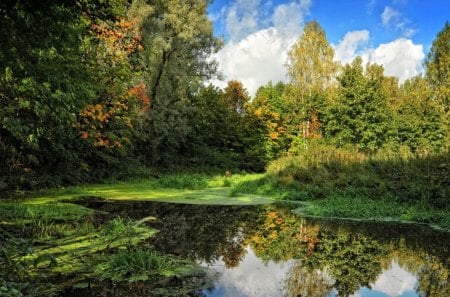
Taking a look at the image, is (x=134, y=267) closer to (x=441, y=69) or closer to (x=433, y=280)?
(x=433, y=280)

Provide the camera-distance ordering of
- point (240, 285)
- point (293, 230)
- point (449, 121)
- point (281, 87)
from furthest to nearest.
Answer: point (281, 87), point (449, 121), point (293, 230), point (240, 285)

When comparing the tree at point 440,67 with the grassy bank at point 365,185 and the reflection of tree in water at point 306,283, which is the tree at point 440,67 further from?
the reflection of tree in water at point 306,283

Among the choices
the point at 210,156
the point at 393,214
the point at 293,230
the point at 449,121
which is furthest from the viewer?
the point at 449,121

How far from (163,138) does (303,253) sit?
2483 centimetres

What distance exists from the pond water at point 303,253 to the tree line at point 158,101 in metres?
4.40

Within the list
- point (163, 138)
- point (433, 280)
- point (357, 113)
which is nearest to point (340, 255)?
point (433, 280)

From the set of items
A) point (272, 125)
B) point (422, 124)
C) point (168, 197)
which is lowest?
point (168, 197)

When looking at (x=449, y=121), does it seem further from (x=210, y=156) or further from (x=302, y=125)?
(x=210, y=156)

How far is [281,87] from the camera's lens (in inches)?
2884

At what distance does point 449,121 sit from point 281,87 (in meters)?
36.4

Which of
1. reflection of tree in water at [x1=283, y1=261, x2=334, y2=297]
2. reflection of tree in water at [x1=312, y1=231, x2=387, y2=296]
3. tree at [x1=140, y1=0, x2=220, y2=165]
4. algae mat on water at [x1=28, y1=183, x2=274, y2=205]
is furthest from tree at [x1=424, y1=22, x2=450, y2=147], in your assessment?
reflection of tree in water at [x1=283, y1=261, x2=334, y2=297]

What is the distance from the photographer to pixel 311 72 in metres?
Result: 39.5

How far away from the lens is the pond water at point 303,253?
6895mm

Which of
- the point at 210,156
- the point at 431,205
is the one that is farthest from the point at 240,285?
the point at 210,156
